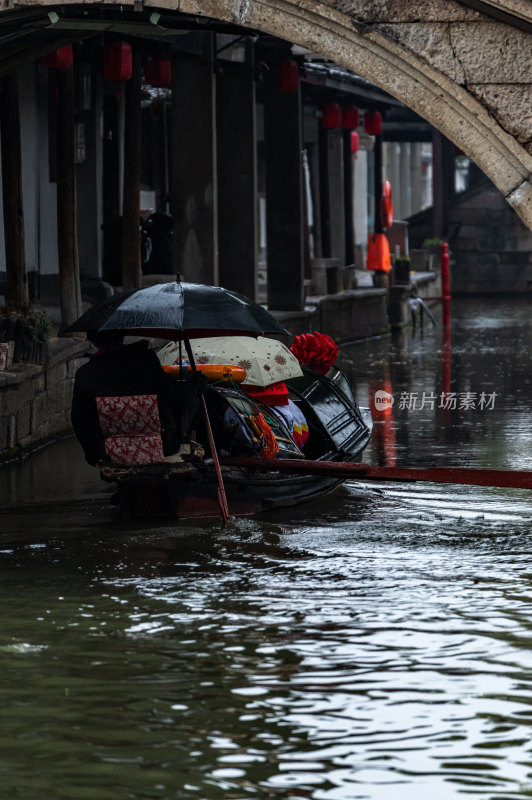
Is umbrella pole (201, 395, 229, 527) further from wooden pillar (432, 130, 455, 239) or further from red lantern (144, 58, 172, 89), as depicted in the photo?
wooden pillar (432, 130, 455, 239)

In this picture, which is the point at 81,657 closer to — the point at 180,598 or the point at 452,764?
the point at 180,598

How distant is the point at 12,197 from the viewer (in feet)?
43.2

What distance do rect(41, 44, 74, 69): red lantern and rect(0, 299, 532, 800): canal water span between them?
4788 mm

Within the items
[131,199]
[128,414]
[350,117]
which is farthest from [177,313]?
[350,117]

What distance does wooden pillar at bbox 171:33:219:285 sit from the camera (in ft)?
Answer: 51.6

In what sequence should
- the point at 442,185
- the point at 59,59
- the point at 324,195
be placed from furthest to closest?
1. the point at 442,185
2. the point at 324,195
3. the point at 59,59

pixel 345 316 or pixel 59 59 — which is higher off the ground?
pixel 59 59

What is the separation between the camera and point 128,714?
5.36m

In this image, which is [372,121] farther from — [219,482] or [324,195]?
[219,482]

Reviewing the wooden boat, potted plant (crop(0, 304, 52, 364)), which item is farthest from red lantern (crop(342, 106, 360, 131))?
the wooden boat

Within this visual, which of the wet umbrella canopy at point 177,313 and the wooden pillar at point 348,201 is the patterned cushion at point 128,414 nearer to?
the wet umbrella canopy at point 177,313

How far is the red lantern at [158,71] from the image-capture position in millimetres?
16203

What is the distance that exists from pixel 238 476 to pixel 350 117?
58.2 feet

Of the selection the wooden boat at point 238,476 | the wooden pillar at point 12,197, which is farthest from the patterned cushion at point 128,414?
the wooden pillar at point 12,197
